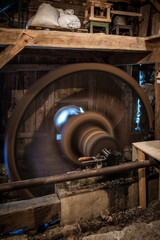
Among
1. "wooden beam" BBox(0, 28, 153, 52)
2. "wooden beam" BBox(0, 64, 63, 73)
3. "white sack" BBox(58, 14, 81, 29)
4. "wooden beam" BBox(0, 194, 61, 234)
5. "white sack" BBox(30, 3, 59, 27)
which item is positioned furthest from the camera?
"wooden beam" BBox(0, 64, 63, 73)

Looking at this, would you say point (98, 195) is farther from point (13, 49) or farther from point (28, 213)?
point (13, 49)

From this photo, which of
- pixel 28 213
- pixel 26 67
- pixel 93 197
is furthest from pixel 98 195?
pixel 26 67

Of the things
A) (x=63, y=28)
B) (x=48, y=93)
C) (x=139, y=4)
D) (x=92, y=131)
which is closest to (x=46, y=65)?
(x=48, y=93)

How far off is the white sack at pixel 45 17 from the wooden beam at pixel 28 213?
2.51m

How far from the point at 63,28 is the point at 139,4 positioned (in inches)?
92.9

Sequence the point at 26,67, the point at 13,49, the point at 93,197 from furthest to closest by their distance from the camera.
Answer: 1. the point at 26,67
2. the point at 13,49
3. the point at 93,197

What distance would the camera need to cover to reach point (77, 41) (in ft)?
8.21

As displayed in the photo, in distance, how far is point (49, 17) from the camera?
9.54ft

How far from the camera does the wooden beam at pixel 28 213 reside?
5.96 ft

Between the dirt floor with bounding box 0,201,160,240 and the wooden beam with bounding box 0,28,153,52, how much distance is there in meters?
2.18

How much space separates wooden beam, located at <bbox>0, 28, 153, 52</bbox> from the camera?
2.26 m

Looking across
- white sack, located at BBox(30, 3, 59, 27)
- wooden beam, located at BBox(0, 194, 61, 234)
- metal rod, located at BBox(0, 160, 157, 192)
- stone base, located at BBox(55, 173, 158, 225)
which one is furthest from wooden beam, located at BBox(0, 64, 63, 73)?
metal rod, located at BBox(0, 160, 157, 192)

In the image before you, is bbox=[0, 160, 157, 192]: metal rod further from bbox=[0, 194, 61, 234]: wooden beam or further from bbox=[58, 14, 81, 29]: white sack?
bbox=[58, 14, 81, 29]: white sack

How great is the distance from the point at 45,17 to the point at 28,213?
278 centimetres
